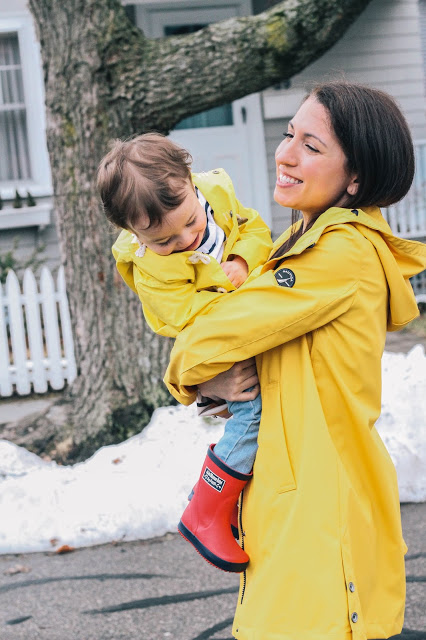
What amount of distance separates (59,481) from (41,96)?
548 cm

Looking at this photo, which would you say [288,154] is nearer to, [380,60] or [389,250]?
[389,250]

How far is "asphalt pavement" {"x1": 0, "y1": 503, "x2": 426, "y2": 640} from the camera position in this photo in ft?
10.3

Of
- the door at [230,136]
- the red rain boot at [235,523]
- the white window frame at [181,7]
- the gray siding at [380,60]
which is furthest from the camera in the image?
the gray siding at [380,60]

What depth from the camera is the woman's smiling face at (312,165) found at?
1.79m

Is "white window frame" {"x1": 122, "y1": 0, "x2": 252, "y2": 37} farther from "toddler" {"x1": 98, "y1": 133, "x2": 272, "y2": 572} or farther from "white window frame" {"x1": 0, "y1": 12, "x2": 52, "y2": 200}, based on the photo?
"toddler" {"x1": 98, "y1": 133, "x2": 272, "y2": 572}

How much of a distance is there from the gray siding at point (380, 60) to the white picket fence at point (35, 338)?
3429mm

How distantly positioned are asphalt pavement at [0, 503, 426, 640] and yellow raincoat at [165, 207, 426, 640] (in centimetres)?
139

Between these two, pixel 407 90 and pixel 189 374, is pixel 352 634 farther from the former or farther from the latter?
pixel 407 90

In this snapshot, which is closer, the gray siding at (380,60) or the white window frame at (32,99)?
the white window frame at (32,99)

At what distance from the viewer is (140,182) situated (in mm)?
1836

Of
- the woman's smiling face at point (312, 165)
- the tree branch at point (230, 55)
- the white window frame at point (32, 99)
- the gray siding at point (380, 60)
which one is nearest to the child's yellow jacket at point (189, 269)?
the woman's smiling face at point (312, 165)

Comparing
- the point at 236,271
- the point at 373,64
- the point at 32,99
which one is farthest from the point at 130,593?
the point at 373,64

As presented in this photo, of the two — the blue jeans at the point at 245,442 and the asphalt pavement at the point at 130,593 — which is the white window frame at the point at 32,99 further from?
the blue jeans at the point at 245,442

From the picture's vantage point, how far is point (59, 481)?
4.28 meters
